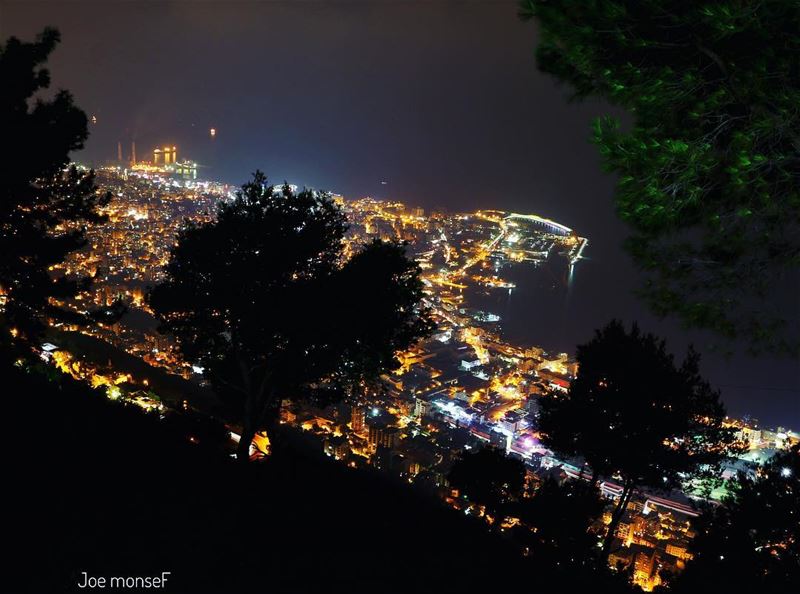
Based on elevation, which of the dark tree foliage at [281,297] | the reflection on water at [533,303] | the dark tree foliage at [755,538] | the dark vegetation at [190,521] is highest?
the reflection on water at [533,303]

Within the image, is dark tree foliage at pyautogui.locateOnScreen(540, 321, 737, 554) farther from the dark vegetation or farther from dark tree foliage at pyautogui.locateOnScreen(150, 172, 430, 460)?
dark tree foliage at pyautogui.locateOnScreen(150, 172, 430, 460)

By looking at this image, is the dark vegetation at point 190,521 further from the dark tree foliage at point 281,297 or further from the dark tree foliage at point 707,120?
the dark tree foliage at point 707,120

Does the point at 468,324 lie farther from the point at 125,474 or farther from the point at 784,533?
the point at 125,474

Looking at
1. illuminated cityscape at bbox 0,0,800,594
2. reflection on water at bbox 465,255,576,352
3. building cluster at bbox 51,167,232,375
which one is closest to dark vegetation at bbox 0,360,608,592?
illuminated cityscape at bbox 0,0,800,594

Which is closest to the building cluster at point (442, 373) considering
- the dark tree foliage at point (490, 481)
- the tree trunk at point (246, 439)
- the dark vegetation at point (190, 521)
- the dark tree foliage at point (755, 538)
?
the dark tree foliage at point (755, 538)

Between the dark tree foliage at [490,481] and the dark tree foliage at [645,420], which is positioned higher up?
the dark tree foliage at [645,420]

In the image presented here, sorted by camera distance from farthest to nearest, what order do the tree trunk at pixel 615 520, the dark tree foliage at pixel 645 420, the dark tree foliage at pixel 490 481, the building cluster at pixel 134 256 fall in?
the building cluster at pixel 134 256 < the dark tree foliage at pixel 490 481 < the dark tree foliage at pixel 645 420 < the tree trunk at pixel 615 520

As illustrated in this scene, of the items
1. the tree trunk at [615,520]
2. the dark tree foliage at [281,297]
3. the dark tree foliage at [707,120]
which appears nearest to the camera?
the dark tree foliage at [707,120]

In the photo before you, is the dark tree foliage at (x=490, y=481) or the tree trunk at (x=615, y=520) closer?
the tree trunk at (x=615, y=520)
